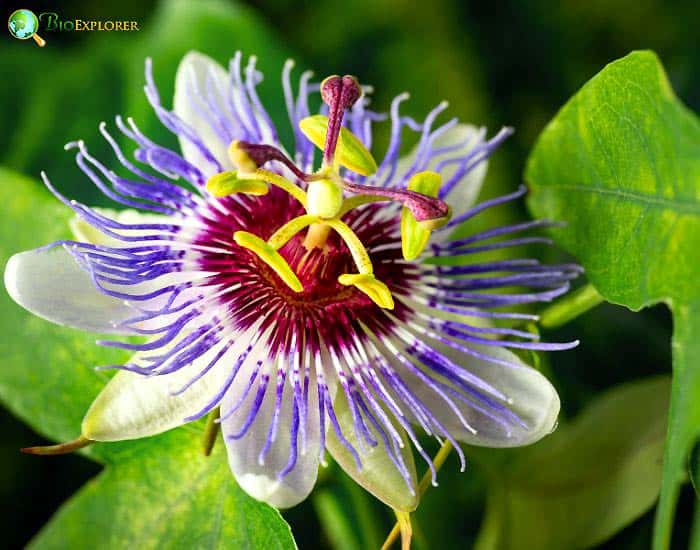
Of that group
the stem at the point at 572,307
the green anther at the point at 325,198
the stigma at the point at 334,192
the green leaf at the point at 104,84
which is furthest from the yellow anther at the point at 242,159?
the green leaf at the point at 104,84

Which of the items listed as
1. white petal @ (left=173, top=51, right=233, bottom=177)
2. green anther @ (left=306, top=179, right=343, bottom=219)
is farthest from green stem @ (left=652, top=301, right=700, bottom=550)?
white petal @ (left=173, top=51, right=233, bottom=177)

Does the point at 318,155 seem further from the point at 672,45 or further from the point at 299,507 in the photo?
the point at 672,45

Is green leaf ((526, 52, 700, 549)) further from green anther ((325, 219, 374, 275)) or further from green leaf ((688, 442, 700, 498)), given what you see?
green anther ((325, 219, 374, 275))

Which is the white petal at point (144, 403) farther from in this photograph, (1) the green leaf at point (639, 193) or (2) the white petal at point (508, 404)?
(1) the green leaf at point (639, 193)

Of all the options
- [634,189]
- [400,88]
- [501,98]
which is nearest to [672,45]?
[501,98]

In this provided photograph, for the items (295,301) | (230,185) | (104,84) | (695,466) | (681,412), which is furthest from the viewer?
(104,84)

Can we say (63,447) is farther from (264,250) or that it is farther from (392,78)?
(392,78)

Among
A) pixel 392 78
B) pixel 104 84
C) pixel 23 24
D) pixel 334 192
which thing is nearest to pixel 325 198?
pixel 334 192

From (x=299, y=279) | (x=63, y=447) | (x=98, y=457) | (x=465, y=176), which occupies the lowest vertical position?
(x=98, y=457)
